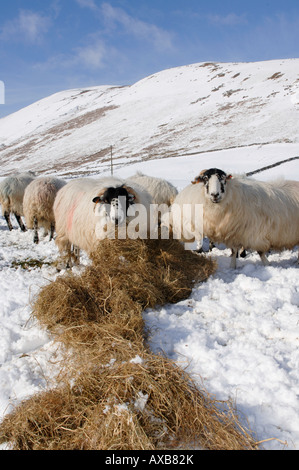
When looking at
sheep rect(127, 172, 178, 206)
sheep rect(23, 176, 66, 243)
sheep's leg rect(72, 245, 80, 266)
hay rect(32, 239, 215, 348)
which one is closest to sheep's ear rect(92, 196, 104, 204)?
hay rect(32, 239, 215, 348)

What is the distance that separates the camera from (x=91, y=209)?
17.3 feet

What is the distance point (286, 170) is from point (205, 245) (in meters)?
11.1

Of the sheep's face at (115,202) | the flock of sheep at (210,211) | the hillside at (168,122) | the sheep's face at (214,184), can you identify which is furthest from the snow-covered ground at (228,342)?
the hillside at (168,122)

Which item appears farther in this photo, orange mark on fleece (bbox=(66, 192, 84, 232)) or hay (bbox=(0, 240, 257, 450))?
orange mark on fleece (bbox=(66, 192, 84, 232))

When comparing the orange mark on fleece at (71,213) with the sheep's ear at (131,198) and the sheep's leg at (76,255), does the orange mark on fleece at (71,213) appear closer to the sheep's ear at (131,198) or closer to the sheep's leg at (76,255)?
the sheep's leg at (76,255)

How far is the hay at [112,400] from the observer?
202 cm

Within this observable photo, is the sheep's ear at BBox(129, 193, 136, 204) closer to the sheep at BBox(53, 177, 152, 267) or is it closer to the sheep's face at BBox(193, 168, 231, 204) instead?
the sheep at BBox(53, 177, 152, 267)

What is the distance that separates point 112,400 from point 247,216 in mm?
4176

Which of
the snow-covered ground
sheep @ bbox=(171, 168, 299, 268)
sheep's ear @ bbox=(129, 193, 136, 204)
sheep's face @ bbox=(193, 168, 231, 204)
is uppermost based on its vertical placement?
sheep's face @ bbox=(193, 168, 231, 204)

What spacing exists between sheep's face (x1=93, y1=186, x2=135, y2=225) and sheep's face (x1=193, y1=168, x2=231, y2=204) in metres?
1.43

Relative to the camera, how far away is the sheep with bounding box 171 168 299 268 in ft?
18.0

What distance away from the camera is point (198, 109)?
1978 inches
